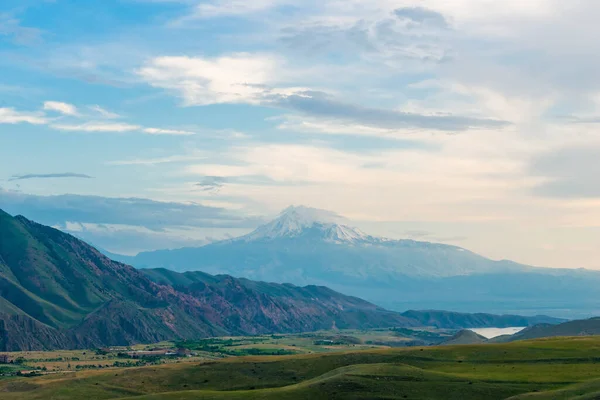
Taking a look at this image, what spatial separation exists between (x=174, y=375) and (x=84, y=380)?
1835 cm

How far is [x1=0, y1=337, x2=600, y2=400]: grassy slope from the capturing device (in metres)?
131

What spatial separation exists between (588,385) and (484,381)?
19228 millimetres

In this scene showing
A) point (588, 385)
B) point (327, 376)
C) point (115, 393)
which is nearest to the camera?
point (588, 385)

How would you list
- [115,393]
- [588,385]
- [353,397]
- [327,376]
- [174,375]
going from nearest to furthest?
1. [588,385]
2. [353,397]
3. [327,376]
4. [115,393]
5. [174,375]

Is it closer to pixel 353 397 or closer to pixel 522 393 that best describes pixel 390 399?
pixel 353 397

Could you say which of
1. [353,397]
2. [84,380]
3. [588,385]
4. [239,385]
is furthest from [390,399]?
[84,380]

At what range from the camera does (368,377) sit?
137 metres

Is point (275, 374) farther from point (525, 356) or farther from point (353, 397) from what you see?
point (525, 356)

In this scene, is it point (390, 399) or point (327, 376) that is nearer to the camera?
point (390, 399)

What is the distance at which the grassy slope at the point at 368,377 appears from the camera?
13125 cm

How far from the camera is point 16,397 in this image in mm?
158250

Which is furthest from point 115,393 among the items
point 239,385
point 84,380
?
point 239,385

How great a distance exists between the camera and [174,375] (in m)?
169

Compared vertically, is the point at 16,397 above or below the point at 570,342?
below
